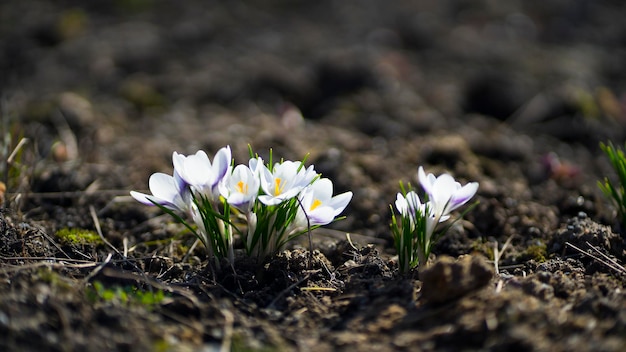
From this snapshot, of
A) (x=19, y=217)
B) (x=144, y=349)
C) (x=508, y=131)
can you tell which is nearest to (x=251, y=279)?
(x=144, y=349)

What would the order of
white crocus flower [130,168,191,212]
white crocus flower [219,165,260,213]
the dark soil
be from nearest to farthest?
the dark soil → white crocus flower [219,165,260,213] → white crocus flower [130,168,191,212]

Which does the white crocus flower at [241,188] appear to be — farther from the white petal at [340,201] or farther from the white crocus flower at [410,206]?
the white crocus flower at [410,206]

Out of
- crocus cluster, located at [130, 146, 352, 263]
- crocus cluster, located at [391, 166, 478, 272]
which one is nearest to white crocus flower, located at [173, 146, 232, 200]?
crocus cluster, located at [130, 146, 352, 263]

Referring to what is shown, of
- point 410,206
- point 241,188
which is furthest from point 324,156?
point 241,188

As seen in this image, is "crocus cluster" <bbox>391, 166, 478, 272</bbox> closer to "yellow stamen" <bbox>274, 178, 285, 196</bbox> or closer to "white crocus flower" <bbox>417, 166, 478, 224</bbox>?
"white crocus flower" <bbox>417, 166, 478, 224</bbox>

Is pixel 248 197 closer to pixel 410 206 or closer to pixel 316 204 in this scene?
pixel 316 204

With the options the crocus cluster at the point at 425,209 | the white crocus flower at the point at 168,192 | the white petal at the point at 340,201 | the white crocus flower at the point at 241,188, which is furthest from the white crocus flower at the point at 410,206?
the white crocus flower at the point at 168,192
